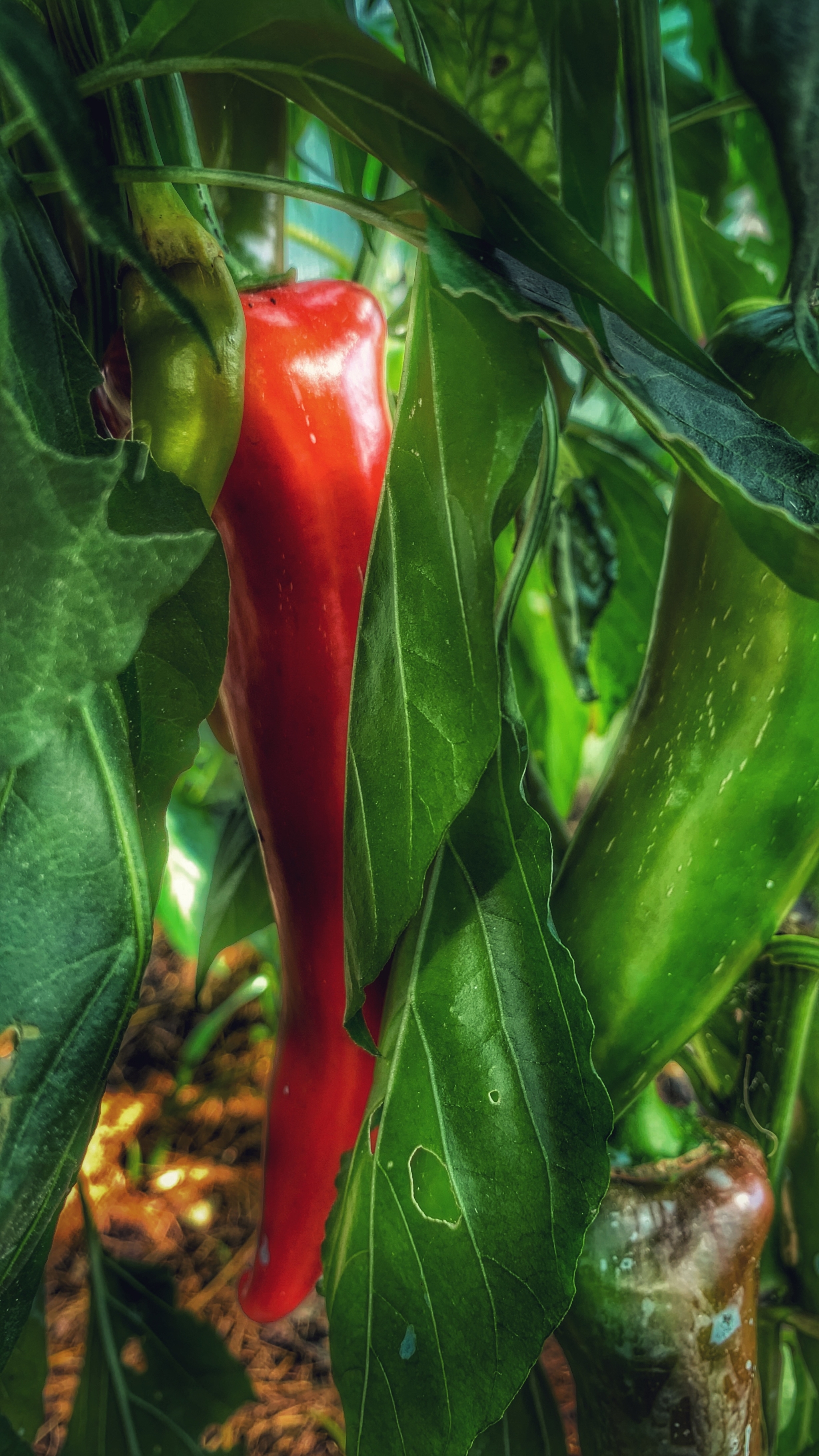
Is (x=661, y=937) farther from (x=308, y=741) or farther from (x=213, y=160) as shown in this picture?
(x=213, y=160)

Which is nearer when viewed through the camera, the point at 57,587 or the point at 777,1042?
the point at 57,587

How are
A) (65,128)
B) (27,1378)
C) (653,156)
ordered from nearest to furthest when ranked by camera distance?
(65,128)
(653,156)
(27,1378)

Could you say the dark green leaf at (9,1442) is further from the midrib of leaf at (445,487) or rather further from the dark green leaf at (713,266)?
the dark green leaf at (713,266)

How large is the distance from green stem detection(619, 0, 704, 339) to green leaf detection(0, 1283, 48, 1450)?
441 millimetres

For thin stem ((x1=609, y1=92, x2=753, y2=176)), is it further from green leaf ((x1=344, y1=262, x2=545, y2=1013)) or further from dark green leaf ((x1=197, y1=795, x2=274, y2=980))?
dark green leaf ((x1=197, y1=795, x2=274, y2=980))

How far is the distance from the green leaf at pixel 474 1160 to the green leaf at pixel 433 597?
0.14ft

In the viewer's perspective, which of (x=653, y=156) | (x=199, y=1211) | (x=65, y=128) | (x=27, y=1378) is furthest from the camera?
(x=199, y=1211)

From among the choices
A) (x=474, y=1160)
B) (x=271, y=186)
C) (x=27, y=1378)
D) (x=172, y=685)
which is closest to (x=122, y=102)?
(x=271, y=186)

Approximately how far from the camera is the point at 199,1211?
27.8 inches

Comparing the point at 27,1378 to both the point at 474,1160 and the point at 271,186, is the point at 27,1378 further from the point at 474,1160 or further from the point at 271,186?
the point at 271,186

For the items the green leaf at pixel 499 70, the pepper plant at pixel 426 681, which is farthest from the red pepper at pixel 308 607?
the green leaf at pixel 499 70

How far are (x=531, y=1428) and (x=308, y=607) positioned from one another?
37cm

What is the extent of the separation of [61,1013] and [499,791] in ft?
0.39

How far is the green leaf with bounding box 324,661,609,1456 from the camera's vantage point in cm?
24
